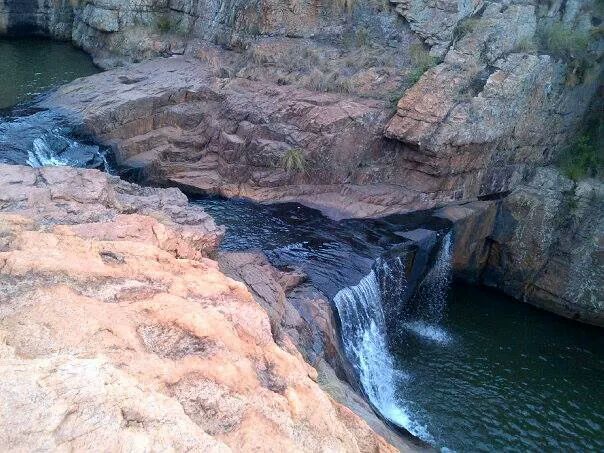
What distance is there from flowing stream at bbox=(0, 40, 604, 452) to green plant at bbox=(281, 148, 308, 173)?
0.85m

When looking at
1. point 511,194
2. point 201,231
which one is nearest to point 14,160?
point 201,231

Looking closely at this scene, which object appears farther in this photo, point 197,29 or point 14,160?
point 197,29

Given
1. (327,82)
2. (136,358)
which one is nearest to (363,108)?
(327,82)

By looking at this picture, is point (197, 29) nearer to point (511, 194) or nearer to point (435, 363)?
point (511, 194)

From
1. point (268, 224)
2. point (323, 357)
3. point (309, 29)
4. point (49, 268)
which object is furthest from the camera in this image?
point (309, 29)

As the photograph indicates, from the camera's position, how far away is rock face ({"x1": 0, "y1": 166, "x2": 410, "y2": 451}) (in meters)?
3.63

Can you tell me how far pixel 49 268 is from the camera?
16.4ft

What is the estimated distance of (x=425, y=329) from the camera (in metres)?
11.9

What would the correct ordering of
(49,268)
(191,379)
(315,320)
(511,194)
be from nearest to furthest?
(191,379)
(49,268)
(315,320)
(511,194)

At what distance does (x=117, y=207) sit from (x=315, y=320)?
10.6 feet

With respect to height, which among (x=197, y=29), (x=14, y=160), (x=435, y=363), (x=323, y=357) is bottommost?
(x=435, y=363)

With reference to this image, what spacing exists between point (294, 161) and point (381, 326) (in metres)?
4.19

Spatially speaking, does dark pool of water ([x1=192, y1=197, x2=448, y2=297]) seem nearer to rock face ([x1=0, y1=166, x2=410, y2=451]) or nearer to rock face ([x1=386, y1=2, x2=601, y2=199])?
rock face ([x1=386, y1=2, x2=601, y2=199])

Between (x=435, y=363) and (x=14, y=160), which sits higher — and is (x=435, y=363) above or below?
below
